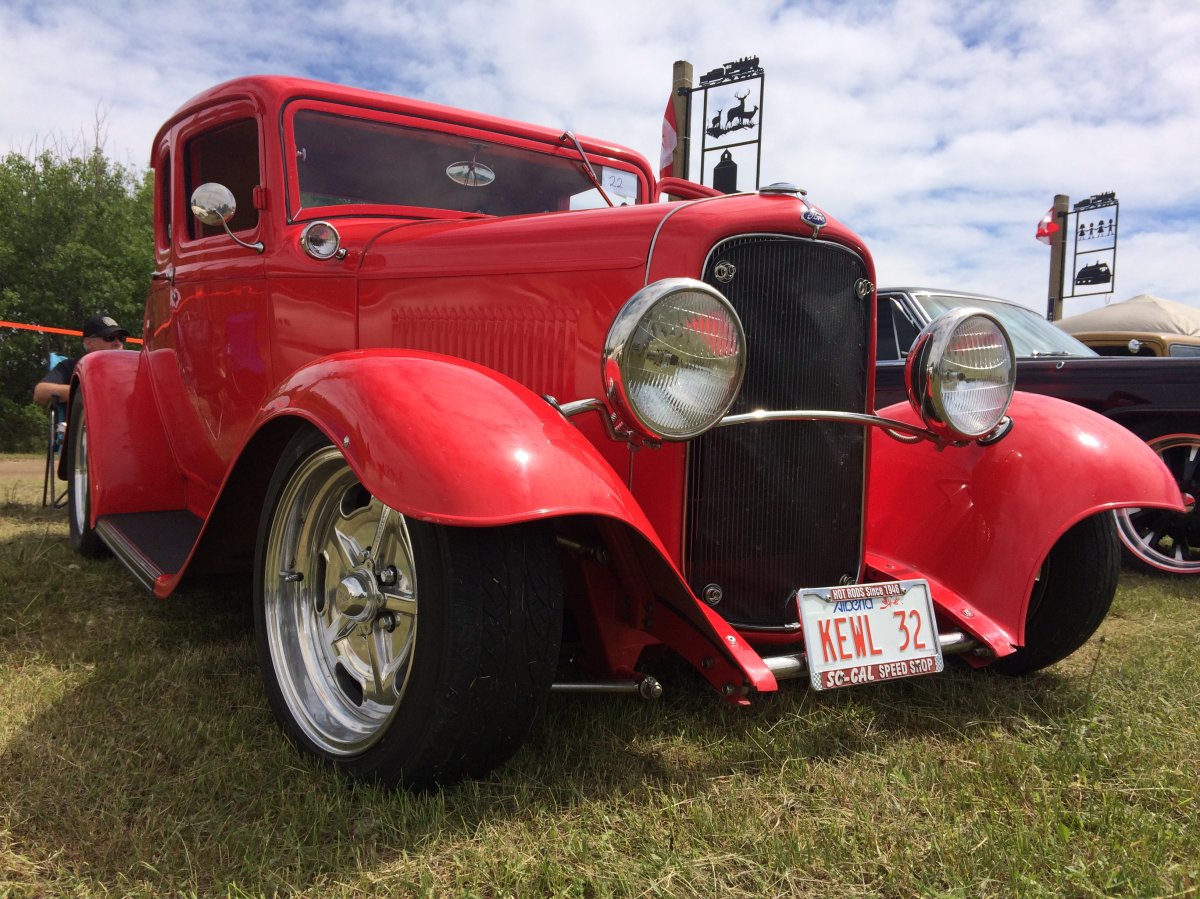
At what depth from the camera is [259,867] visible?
155 cm

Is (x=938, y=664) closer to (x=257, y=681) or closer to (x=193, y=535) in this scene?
(x=257, y=681)

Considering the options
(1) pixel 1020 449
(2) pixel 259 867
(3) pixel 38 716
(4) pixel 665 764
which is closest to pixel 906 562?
(1) pixel 1020 449

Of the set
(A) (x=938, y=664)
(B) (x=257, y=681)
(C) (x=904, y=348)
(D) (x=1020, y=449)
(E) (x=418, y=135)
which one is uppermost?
(E) (x=418, y=135)

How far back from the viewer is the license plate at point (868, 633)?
196 cm

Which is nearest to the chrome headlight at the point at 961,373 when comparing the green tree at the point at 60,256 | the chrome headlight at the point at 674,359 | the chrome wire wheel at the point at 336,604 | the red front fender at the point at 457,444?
the chrome headlight at the point at 674,359

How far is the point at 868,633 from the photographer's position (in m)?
2.04

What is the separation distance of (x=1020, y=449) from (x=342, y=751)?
1.96 meters

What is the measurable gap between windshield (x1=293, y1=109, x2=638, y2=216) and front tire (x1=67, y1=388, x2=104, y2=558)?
1.79 metres

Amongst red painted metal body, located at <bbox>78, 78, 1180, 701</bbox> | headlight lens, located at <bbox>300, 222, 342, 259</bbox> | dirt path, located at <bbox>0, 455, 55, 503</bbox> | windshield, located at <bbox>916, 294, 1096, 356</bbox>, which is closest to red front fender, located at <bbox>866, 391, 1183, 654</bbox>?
red painted metal body, located at <bbox>78, 78, 1180, 701</bbox>

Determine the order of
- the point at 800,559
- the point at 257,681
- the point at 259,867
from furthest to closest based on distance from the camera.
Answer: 1. the point at 257,681
2. the point at 800,559
3. the point at 259,867

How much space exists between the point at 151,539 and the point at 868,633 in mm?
2473

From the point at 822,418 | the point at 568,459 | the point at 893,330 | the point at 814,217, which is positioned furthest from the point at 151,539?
the point at 893,330

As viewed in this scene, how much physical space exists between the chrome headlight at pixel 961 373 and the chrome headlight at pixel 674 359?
0.64 metres

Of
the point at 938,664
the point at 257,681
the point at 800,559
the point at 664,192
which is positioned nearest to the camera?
the point at 938,664
